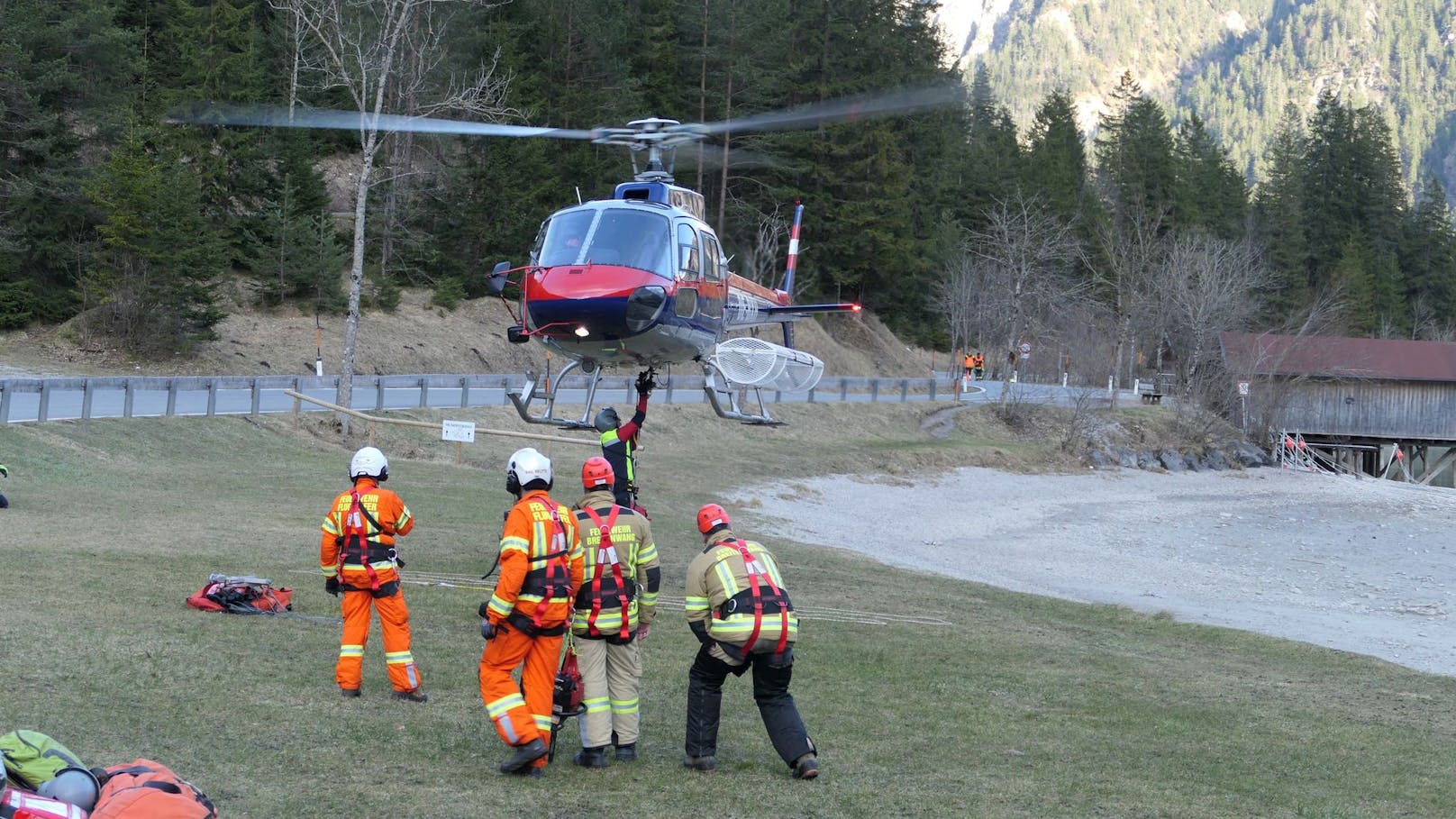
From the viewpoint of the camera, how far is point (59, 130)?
39719mm

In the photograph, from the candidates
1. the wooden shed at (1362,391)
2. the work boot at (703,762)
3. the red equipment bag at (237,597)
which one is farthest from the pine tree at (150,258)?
the wooden shed at (1362,391)

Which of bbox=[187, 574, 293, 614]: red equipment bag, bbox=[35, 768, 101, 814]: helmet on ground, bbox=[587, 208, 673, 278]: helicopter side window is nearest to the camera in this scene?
bbox=[35, 768, 101, 814]: helmet on ground

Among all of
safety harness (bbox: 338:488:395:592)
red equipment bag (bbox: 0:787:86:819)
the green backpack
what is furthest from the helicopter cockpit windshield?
red equipment bag (bbox: 0:787:86:819)

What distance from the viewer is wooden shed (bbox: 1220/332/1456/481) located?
61812mm

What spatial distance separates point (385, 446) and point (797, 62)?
34.2 m

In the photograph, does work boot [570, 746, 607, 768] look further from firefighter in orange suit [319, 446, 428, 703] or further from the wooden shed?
the wooden shed

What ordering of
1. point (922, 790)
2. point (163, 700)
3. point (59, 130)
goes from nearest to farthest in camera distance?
1. point (922, 790)
2. point (163, 700)
3. point (59, 130)

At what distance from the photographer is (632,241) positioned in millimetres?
16016

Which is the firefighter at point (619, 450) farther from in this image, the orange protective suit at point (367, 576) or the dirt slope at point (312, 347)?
the dirt slope at point (312, 347)

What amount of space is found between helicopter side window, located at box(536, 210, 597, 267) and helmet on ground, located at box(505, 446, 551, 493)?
25.7ft

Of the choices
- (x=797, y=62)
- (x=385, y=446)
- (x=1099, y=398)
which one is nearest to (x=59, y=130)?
(x=385, y=446)

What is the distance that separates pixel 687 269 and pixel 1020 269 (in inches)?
1919

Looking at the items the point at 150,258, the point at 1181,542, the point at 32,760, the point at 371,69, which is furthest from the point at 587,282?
the point at 150,258

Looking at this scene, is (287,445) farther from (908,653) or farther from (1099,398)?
(1099,398)
